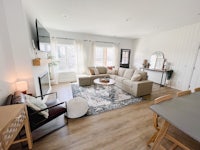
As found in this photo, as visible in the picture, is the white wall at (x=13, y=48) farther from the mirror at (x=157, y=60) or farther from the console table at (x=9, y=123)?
the mirror at (x=157, y=60)

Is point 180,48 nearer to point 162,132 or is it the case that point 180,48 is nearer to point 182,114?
point 182,114

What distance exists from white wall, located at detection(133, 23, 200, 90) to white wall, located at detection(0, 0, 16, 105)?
5.84m

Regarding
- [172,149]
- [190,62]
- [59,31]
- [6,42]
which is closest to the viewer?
[172,149]

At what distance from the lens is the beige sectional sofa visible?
10.9 ft

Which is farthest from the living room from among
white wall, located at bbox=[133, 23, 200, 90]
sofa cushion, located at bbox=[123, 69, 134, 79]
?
sofa cushion, located at bbox=[123, 69, 134, 79]

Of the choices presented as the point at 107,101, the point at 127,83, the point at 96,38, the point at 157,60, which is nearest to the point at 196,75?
the point at 157,60

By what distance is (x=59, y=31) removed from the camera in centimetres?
A: 486

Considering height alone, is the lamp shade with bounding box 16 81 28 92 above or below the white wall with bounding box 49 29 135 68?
below

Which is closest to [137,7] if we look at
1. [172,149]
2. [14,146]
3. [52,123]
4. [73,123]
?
[172,149]

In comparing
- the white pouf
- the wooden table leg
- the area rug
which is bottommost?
the area rug

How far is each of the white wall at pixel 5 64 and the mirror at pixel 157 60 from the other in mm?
5830

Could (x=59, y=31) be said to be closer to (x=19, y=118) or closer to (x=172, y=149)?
(x=19, y=118)

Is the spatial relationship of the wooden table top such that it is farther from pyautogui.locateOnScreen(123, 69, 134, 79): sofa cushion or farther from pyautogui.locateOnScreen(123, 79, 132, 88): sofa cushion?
pyautogui.locateOnScreen(123, 69, 134, 79): sofa cushion

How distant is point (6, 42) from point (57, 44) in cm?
318
